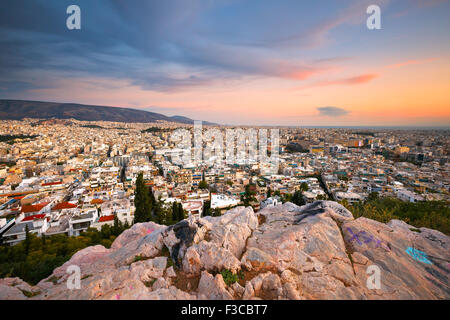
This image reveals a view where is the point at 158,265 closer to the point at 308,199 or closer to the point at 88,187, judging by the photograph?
the point at 308,199

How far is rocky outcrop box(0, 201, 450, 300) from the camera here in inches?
156

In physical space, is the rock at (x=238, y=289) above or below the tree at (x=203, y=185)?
above

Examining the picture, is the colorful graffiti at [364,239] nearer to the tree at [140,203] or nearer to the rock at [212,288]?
the rock at [212,288]

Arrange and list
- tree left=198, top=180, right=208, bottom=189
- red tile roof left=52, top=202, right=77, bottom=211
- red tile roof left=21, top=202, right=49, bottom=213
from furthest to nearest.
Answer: tree left=198, top=180, right=208, bottom=189 → red tile roof left=52, top=202, right=77, bottom=211 → red tile roof left=21, top=202, right=49, bottom=213

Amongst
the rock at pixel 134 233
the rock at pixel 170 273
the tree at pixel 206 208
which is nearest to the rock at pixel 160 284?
the rock at pixel 170 273

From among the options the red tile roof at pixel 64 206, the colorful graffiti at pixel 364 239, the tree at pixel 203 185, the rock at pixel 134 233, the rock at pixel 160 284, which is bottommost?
the red tile roof at pixel 64 206

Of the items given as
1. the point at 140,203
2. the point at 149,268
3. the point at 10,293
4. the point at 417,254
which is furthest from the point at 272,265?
the point at 140,203

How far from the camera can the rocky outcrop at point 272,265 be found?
3.96 m

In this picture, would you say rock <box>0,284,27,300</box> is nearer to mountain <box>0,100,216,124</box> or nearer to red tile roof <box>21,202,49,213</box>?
red tile roof <box>21,202,49,213</box>

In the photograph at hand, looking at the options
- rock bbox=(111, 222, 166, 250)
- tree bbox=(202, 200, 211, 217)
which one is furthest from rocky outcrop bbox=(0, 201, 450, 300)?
tree bbox=(202, 200, 211, 217)

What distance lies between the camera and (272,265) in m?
4.38

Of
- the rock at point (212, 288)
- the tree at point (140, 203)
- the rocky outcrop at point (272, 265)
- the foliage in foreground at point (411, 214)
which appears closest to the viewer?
the rock at point (212, 288)

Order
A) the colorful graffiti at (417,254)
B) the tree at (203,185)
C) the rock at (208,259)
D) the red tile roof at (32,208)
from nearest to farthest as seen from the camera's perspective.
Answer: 1. the rock at (208,259)
2. the colorful graffiti at (417,254)
3. the red tile roof at (32,208)
4. the tree at (203,185)
